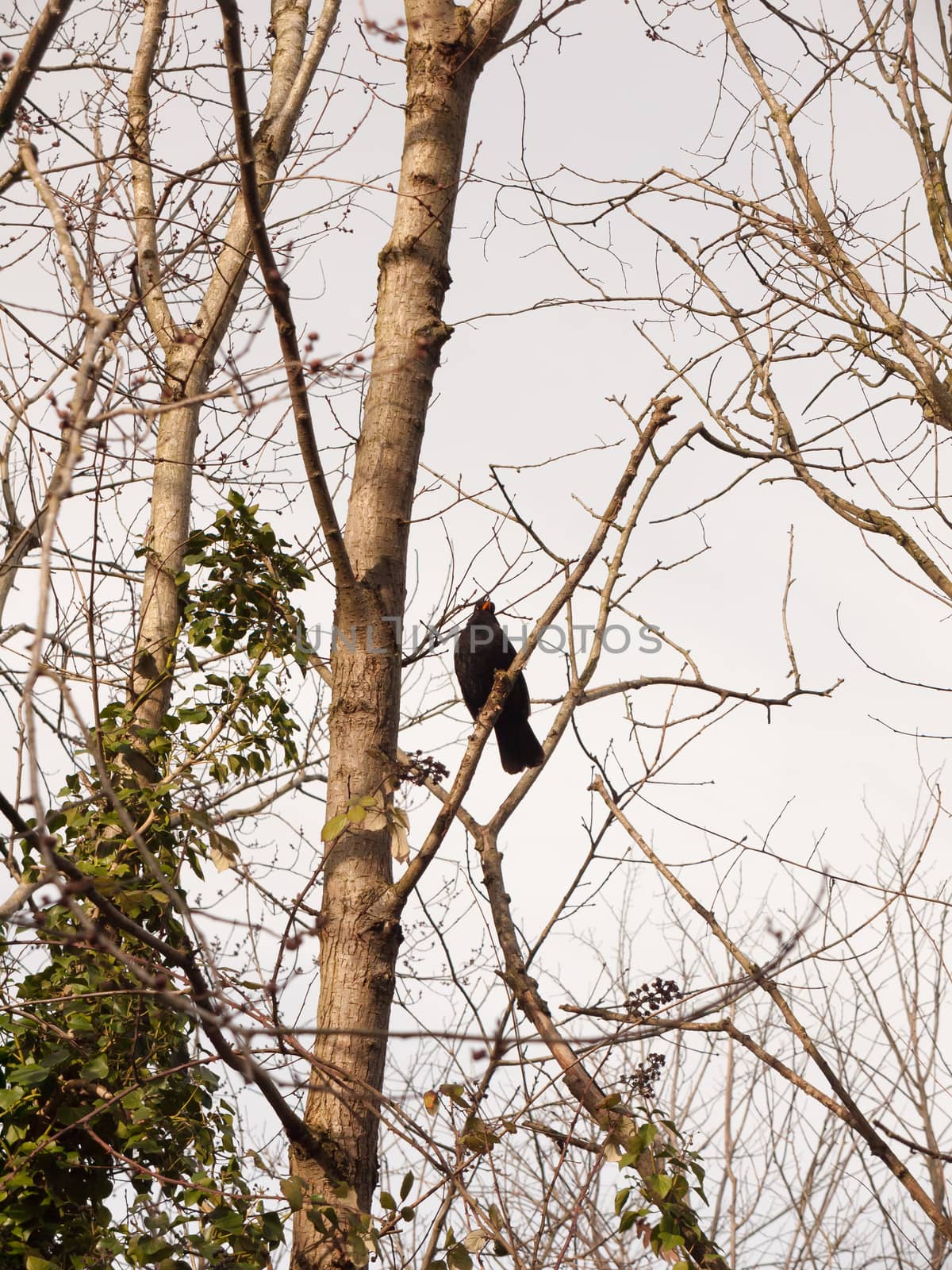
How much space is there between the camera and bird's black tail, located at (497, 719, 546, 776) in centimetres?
529

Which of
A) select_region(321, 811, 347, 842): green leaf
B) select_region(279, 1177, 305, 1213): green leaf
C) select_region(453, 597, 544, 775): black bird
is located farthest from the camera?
select_region(453, 597, 544, 775): black bird

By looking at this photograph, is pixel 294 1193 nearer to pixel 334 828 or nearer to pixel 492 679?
pixel 334 828

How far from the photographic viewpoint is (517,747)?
534cm

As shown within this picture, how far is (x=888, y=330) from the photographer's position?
12.1ft

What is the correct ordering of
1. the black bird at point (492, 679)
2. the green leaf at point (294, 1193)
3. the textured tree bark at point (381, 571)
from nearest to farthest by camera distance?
the green leaf at point (294, 1193)
the textured tree bark at point (381, 571)
the black bird at point (492, 679)

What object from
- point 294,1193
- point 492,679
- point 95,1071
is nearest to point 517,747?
point 492,679

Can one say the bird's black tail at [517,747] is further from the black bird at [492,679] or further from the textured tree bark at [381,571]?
the textured tree bark at [381,571]

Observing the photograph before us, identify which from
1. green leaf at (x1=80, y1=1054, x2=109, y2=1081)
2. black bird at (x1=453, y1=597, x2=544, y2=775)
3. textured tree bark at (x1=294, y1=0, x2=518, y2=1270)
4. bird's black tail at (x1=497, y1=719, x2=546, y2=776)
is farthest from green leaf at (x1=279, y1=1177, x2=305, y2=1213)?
bird's black tail at (x1=497, y1=719, x2=546, y2=776)

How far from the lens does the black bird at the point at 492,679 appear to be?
5.20m

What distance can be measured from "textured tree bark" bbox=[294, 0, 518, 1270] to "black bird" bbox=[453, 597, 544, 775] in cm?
225

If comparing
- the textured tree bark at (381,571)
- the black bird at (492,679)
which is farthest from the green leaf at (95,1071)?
the black bird at (492,679)

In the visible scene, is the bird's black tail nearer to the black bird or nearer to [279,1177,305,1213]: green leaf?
the black bird

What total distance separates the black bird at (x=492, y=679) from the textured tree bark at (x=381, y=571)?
7.39ft

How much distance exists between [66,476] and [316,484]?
1.25 meters
